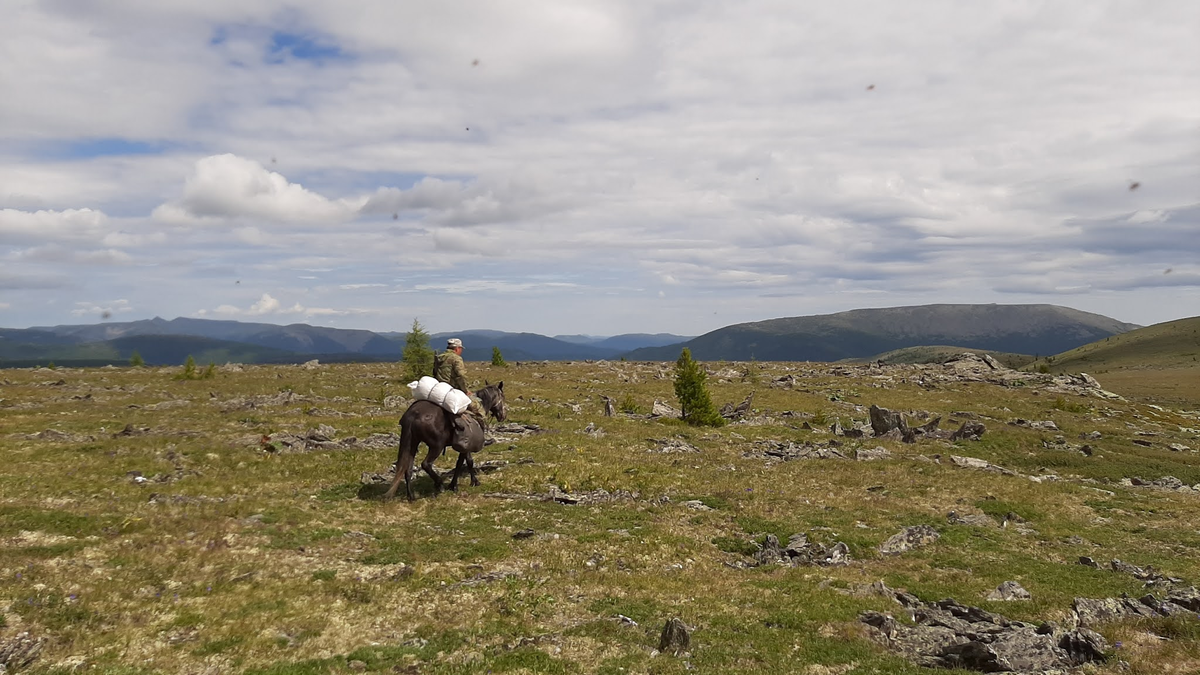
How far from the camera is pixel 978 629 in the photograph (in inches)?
535

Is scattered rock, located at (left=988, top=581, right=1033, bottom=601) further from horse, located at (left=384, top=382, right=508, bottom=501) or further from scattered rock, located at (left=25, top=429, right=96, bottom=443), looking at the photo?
scattered rock, located at (left=25, top=429, right=96, bottom=443)

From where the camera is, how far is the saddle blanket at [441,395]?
75.3 feet

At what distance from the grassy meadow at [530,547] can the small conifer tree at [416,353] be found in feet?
83.0

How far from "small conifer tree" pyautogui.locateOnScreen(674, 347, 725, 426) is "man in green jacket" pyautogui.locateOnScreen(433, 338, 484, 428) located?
25.6 m

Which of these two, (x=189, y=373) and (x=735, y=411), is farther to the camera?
(x=189, y=373)

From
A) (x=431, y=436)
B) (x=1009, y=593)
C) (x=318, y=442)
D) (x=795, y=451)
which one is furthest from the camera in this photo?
(x=795, y=451)

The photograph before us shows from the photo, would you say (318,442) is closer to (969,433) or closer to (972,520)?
(972,520)

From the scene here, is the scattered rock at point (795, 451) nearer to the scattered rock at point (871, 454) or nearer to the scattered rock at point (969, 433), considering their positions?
the scattered rock at point (871, 454)

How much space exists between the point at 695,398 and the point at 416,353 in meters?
35.9

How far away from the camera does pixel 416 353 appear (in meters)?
68.6

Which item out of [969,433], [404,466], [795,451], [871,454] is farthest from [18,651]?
[969,433]

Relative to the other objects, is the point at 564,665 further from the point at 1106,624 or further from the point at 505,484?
the point at 505,484

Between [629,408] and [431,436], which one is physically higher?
[431,436]

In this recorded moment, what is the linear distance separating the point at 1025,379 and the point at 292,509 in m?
100
